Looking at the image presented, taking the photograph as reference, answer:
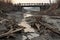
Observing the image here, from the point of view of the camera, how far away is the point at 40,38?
28.9 feet

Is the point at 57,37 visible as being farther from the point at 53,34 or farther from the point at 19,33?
the point at 19,33

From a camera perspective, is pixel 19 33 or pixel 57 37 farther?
pixel 19 33

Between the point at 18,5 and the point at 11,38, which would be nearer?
the point at 11,38

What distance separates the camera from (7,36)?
8430 mm

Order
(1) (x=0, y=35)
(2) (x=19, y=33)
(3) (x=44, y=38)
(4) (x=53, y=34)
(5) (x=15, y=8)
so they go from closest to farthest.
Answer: (1) (x=0, y=35), (3) (x=44, y=38), (4) (x=53, y=34), (2) (x=19, y=33), (5) (x=15, y=8)

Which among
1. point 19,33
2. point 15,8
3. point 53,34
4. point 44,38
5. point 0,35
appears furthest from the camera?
point 15,8

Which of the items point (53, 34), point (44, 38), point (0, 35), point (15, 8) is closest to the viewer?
point (0, 35)

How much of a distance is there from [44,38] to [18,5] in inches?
1146

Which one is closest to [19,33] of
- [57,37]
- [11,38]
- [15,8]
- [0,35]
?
[11,38]

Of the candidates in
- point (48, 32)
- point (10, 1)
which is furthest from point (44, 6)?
point (48, 32)

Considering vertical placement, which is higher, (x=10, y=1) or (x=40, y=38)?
(x=10, y=1)

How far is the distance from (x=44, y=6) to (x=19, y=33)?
2765cm

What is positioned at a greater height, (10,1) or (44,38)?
(10,1)

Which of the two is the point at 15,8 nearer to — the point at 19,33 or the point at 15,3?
the point at 15,3
